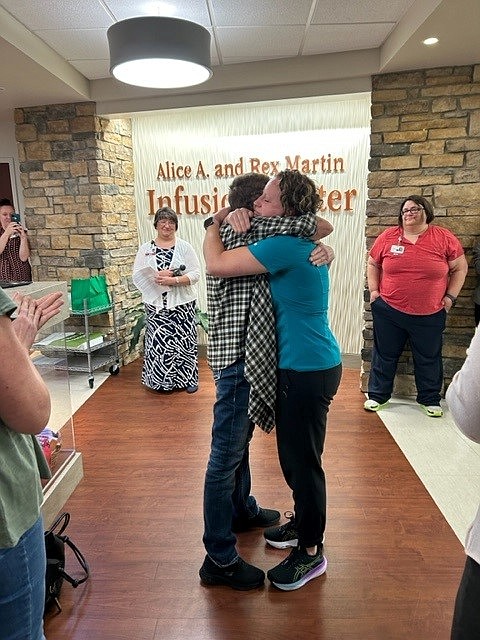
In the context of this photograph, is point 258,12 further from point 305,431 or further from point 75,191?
point 305,431

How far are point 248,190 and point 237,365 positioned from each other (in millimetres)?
634

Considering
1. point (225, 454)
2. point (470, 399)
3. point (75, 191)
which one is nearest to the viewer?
point (470, 399)

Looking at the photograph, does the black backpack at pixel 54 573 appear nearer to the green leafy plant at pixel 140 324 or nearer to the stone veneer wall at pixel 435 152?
the green leafy plant at pixel 140 324

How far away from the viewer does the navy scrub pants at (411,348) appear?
3.54m

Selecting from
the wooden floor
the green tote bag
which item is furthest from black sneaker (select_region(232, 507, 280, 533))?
the green tote bag

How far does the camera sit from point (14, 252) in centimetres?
457

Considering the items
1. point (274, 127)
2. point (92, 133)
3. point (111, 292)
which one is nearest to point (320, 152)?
point (274, 127)

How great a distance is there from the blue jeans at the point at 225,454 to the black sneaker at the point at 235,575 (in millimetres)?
40

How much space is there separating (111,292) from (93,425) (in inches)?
59.9

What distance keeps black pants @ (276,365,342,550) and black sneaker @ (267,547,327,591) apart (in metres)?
0.16

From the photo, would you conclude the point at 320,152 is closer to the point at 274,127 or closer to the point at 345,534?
the point at 274,127

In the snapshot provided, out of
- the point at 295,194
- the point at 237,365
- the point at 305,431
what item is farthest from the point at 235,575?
the point at 295,194

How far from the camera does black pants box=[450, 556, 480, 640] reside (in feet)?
2.87

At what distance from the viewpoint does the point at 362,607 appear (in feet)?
6.02
